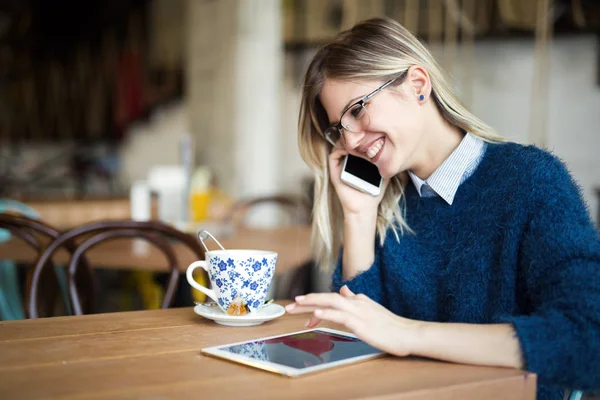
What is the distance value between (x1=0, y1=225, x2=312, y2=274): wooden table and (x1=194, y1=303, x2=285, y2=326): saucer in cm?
82

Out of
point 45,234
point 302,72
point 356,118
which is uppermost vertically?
point 302,72

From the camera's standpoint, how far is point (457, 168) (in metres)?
1.42

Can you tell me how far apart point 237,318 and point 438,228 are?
473 millimetres

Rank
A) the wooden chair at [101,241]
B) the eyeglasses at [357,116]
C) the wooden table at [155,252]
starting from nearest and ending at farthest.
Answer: the eyeglasses at [357,116] < the wooden chair at [101,241] < the wooden table at [155,252]

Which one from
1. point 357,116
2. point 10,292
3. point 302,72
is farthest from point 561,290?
point 302,72

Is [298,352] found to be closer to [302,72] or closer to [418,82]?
[418,82]

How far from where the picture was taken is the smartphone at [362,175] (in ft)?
5.17

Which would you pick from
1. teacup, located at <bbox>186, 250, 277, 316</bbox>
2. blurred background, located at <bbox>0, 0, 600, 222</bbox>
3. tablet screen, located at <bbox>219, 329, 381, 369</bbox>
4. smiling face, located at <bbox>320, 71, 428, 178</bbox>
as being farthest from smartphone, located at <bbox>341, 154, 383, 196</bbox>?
blurred background, located at <bbox>0, 0, 600, 222</bbox>

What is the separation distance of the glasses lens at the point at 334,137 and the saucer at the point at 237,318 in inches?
17.5

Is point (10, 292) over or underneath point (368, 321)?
underneath

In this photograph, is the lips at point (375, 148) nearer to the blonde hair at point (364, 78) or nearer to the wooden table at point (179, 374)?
the blonde hair at point (364, 78)

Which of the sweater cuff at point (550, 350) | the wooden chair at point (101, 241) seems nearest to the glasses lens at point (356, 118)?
the sweater cuff at point (550, 350)

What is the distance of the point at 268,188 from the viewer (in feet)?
16.9

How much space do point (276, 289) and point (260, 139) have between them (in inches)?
90.7
